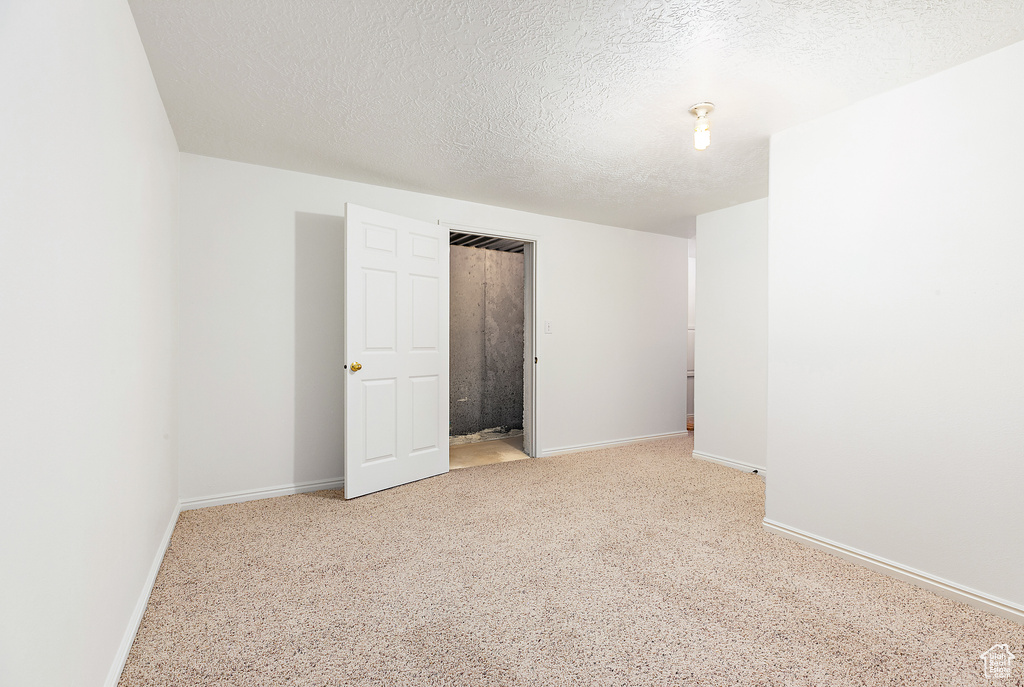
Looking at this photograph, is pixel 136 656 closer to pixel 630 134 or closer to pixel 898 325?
pixel 630 134

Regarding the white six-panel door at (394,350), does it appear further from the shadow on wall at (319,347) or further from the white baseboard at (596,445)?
the white baseboard at (596,445)

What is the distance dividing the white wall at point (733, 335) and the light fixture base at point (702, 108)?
188cm

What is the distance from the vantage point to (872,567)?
221cm

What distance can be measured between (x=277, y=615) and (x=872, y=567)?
273cm

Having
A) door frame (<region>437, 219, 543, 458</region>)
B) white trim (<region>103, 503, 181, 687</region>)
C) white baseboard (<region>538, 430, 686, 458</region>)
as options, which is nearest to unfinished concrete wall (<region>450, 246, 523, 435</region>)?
door frame (<region>437, 219, 543, 458</region>)

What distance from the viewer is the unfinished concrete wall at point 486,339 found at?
518 cm

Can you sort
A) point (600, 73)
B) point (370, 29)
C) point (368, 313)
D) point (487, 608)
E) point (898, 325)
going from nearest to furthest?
point (370, 29)
point (487, 608)
point (600, 73)
point (898, 325)
point (368, 313)

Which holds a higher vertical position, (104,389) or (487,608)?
(104,389)

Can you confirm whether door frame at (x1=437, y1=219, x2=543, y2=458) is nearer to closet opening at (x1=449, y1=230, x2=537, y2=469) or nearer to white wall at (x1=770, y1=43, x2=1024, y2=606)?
closet opening at (x1=449, y1=230, x2=537, y2=469)

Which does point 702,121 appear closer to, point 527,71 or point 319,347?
point 527,71

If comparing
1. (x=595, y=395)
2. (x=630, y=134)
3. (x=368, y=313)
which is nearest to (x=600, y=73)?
(x=630, y=134)

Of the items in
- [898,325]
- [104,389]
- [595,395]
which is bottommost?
[595,395]

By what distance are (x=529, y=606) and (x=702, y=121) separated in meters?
2.47

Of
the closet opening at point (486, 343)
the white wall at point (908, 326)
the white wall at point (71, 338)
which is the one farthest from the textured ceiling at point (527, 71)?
the closet opening at point (486, 343)
